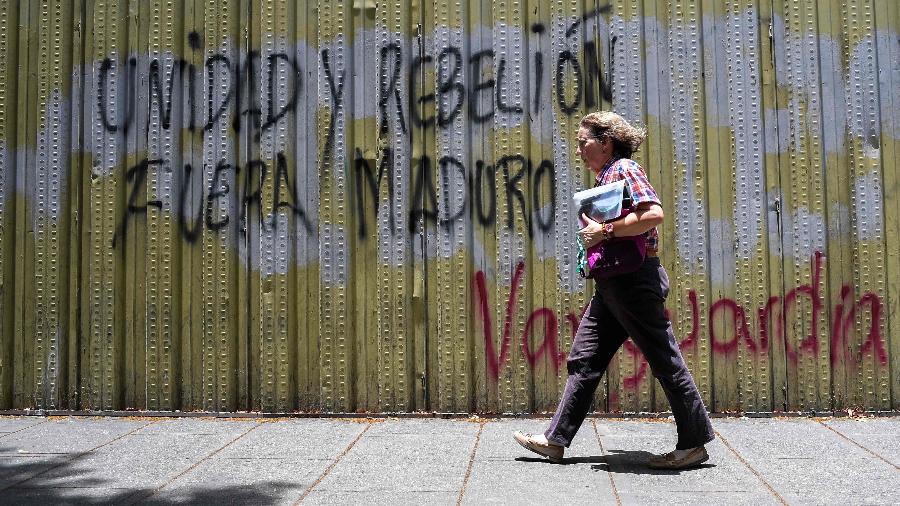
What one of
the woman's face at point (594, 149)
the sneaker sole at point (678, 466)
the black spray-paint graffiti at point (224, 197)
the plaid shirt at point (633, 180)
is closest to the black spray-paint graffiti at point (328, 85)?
the black spray-paint graffiti at point (224, 197)

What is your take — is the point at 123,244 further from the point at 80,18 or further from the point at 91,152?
the point at 80,18

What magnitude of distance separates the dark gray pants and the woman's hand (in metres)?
0.23

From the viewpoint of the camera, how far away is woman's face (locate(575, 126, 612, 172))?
473cm

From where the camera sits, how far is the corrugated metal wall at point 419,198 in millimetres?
5785

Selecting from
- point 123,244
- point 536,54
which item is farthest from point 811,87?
point 123,244

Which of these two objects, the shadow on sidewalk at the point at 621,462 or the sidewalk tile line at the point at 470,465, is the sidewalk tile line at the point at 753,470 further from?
the sidewalk tile line at the point at 470,465

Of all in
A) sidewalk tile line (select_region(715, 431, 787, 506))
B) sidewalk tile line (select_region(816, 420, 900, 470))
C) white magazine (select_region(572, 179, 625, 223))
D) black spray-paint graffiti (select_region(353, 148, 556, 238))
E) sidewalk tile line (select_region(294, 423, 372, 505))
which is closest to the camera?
sidewalk tile line (select_region(715, 431, 787, 506))

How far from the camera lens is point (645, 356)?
4.70 m

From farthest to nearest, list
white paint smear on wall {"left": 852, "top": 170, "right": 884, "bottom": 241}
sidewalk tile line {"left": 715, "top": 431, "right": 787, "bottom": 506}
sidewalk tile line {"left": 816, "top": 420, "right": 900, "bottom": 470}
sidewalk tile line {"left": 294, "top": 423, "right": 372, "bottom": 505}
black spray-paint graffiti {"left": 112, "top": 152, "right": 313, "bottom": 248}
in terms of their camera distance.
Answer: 1. black spray-paint graffiti {"left": 112, "top": 152, "right": 313, "bottom": 248}
2. white paint smear on wall {"left": 852, "top": 170, "right": 884, "bottom": 241}
3. sidewalk tile line {"left": 816, "top": 420, "right": 900, "bottom": 470}
4. sidewalk tile line {"left": 294, "top": 423, "right": 372, "bottom": 505}
5. sidewalk tile line {"left": 715, "top": 431, "right": 787, "bottom": 506}

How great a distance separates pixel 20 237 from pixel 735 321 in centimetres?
474

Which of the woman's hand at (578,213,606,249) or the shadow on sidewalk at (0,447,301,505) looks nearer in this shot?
the shadow on sidewalk at (0,447,301,505)

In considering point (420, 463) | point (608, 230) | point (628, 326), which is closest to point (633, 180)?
point (608, 230)

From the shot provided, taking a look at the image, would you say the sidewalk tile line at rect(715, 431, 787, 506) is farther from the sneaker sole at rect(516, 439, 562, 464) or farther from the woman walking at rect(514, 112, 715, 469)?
the sneaker sole at rect(516, 439, 562, 464)

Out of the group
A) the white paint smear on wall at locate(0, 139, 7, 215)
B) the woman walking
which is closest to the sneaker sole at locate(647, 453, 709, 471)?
the woman walking
